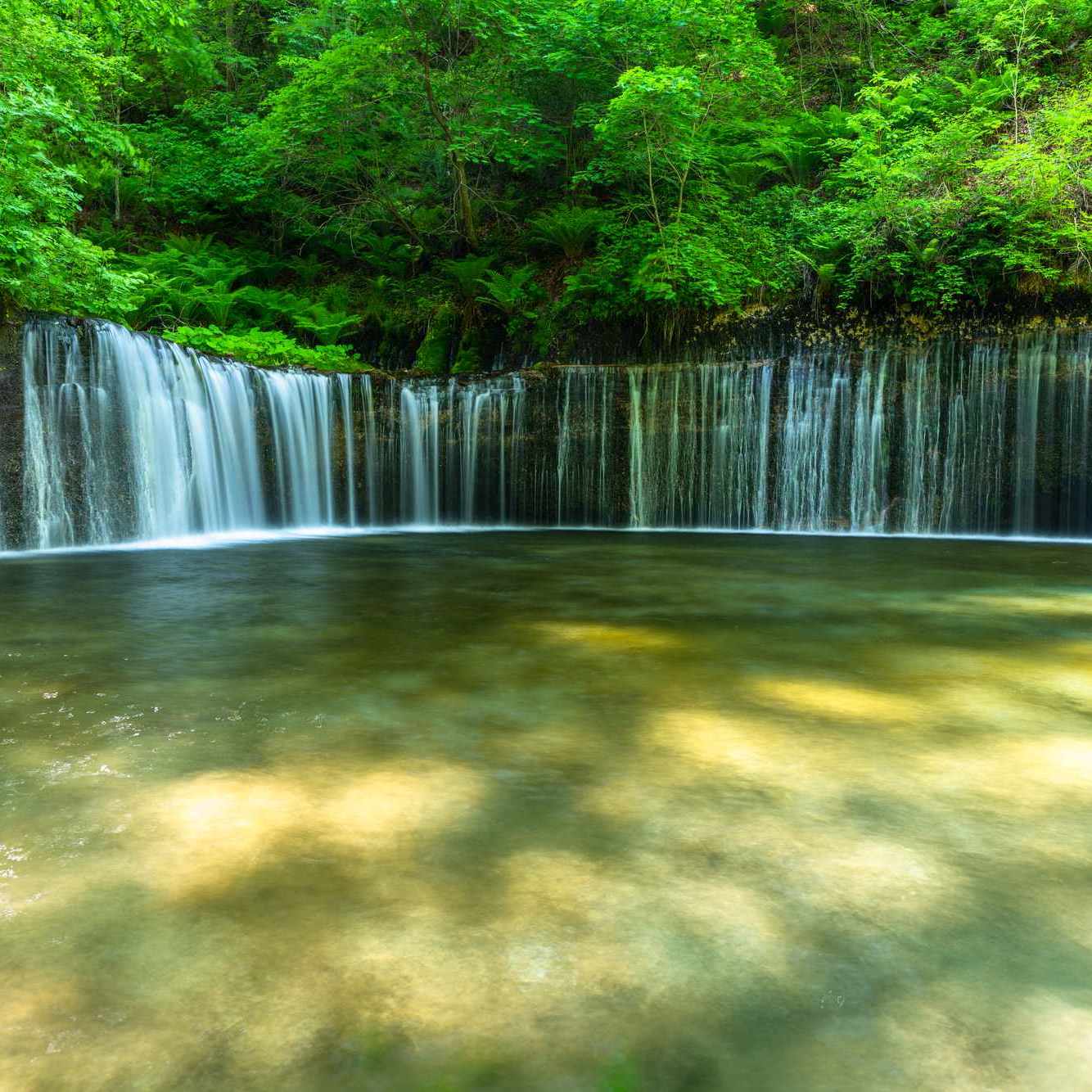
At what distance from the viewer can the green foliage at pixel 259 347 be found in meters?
14.2

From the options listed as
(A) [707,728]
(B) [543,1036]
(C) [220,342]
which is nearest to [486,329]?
(C) [220,342]

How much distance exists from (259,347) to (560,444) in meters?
5.14

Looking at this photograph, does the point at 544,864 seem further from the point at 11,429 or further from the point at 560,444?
the point at 560,444

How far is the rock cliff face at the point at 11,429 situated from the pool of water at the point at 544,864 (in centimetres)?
584

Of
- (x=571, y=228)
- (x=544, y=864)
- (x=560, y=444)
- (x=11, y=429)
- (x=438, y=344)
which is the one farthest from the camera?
(x=438, y=344)

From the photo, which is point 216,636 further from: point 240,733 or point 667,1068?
point 667,1068

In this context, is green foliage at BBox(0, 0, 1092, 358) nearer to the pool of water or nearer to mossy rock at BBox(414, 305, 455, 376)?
mossy rock at BBox(414, 305, 455, 376)

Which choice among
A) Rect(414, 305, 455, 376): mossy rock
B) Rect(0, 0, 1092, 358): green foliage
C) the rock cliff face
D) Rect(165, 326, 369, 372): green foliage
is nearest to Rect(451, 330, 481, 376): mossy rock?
Rect(0, 0, 1092, 358): green foliage

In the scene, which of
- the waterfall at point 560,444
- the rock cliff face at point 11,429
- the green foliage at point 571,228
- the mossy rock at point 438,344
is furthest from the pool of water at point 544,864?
the green foliage at point 571,228

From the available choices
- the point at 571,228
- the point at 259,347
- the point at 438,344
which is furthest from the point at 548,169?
the point at 259,347

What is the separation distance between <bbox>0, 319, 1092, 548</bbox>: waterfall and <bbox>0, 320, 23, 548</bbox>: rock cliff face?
0.03m

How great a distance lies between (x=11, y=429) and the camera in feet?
31.7

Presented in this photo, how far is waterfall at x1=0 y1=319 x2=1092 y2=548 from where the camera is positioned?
10.4 meters

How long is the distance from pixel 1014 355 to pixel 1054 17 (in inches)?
270
